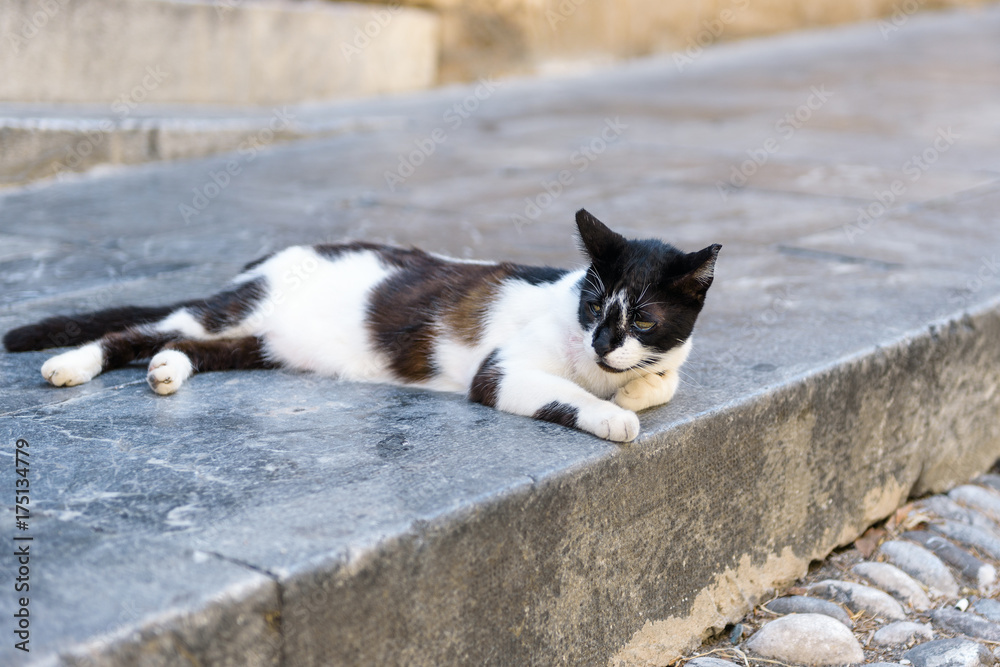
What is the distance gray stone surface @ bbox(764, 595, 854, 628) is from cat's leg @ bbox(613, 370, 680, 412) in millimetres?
754

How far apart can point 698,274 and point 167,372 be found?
137cm

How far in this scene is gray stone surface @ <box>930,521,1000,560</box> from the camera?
3172 mm

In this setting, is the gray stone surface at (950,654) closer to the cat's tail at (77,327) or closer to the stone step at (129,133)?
the cat's tail at (77,327)

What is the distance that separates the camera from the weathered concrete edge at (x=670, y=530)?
1851mm

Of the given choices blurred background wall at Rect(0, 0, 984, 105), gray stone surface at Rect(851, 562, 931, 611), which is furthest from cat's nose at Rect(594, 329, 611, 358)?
blurred background wall at Rect(0, 0, 984, 105)

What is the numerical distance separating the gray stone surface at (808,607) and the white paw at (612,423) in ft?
2.95

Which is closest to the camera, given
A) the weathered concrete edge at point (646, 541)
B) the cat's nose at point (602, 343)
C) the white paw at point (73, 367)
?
the weathered concrete edge at point (646, 541)

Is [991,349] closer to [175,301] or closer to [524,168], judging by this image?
[175,301]

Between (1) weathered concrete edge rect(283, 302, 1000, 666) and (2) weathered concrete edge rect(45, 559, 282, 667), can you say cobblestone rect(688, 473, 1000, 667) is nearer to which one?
(1) weathered concrete edge rect(283, 302, 1000, 666)

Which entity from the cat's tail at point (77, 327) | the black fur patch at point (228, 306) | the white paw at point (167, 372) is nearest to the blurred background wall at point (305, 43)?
the cat's tail at point (77, 327)

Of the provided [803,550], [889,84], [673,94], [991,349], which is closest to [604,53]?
[673,94]

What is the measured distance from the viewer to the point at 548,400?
2.39 metres

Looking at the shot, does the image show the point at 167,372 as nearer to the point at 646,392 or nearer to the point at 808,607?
the point at 646,392

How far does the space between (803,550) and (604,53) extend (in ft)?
29.3
